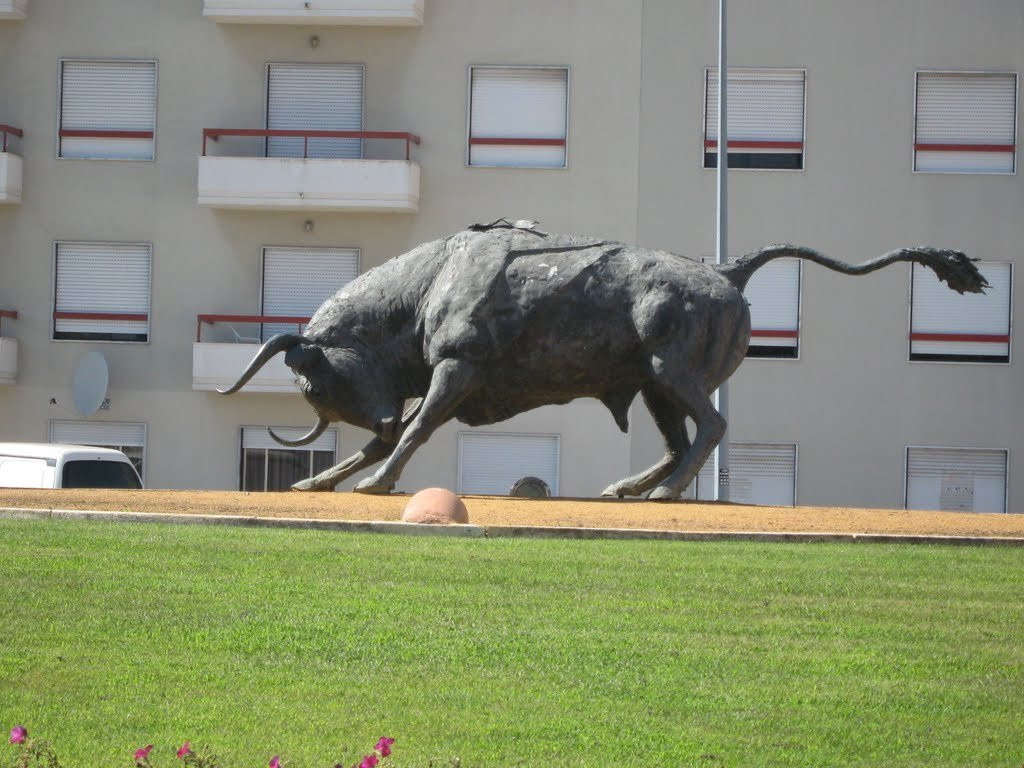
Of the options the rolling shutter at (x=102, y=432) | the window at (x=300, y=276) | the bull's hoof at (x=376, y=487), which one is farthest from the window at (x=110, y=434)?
the bull's hoof at (x=376, y=487)

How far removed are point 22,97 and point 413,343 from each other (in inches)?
769

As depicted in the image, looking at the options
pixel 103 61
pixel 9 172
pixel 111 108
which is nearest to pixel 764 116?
pixel 111 108

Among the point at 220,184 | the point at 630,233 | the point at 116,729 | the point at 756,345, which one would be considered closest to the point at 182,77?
the point at 220,184

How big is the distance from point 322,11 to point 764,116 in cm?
834

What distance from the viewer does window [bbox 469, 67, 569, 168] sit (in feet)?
109

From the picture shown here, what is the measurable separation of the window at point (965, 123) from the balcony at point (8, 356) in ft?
56.2

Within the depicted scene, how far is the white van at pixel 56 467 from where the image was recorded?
2112cm

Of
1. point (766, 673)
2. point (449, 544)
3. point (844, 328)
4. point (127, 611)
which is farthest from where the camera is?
point (844, 328)

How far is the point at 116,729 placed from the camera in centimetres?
716

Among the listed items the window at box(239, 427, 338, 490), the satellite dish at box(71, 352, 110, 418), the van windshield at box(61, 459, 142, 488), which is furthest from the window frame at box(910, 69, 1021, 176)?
the van windshield at box(61, 459, 142, 488)

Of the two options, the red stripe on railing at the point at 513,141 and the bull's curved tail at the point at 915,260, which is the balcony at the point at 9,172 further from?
the bull's curved tail at the point at 915,260

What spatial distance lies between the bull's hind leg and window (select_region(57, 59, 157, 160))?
1891 centimetres

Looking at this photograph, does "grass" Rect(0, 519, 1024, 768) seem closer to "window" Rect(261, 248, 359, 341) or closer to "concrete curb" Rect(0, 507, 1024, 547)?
"concrete curb" Rect(0, 507, 1024, 547)

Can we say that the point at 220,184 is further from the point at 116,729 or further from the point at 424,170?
the point at 116,729
